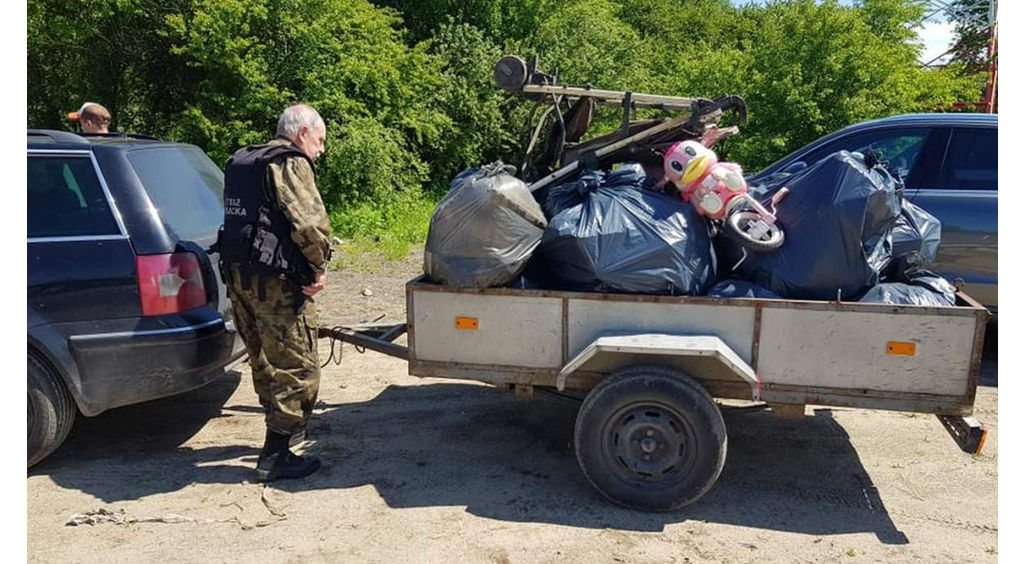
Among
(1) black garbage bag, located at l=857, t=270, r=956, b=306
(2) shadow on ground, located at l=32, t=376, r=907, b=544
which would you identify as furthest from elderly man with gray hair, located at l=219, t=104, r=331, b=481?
(1) black garbage bag, located at l=857, t=270, r=956, b=306

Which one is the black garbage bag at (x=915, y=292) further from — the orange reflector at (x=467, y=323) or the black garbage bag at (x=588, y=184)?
the orange reflector at (x=467, y=323)

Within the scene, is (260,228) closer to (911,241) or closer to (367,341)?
(367,341)

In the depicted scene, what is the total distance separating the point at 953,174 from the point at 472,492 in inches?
172

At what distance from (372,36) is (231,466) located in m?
9.77

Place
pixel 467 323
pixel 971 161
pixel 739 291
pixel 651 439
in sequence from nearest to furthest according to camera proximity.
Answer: pixel 651 439
pixel 739 291
pixel 467 323
pixel 971 161

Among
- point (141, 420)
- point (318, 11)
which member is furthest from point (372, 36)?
point (141, 420)

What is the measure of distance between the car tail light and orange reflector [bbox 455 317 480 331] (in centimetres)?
153

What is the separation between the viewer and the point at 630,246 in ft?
12.5

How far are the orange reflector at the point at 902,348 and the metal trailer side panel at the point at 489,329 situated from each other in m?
1.56

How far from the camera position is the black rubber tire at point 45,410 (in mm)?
3973

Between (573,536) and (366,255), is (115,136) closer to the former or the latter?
(573,536)

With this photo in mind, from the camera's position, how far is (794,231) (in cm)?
386

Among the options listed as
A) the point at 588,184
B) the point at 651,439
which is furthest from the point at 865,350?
the point at 588,184

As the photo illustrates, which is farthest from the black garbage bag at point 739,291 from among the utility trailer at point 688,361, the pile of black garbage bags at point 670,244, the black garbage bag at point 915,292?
the black garbage bag at point 915,292
